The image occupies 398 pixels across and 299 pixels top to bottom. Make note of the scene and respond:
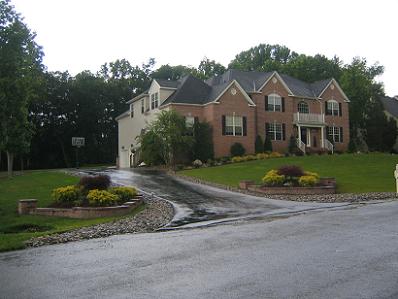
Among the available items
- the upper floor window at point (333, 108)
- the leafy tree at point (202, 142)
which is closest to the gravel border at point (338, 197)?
the leafy tree at point (202, 142)

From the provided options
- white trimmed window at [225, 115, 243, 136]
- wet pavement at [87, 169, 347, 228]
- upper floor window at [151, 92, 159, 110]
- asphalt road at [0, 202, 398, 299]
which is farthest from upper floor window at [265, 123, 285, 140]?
asphalt road at [0, 202, 398, 299]

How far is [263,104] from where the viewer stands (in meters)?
48.1

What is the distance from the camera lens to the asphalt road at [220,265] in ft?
22.2

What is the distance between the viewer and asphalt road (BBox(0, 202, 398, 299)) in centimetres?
678

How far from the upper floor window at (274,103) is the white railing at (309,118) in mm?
1737

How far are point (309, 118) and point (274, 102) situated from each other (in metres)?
4.43

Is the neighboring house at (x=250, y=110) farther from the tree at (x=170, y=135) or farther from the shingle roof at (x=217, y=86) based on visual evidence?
the tree at (x=170, y=135)

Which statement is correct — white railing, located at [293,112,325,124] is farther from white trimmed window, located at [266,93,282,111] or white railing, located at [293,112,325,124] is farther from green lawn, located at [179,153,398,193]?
green lawn, located at [179,153,398,193]

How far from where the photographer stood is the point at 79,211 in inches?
707

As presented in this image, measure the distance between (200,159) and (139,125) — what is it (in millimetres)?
11730

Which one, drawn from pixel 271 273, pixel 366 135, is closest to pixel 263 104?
pixel 366 135

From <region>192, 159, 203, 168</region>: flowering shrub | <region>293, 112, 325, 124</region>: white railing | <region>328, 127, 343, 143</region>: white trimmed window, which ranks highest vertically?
<region>293, 112, 325, 124</region>: white railing

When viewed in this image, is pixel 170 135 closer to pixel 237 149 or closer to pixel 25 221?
pixel 237 149

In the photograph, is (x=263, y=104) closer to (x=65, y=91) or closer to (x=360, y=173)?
(x=360, y=173)
